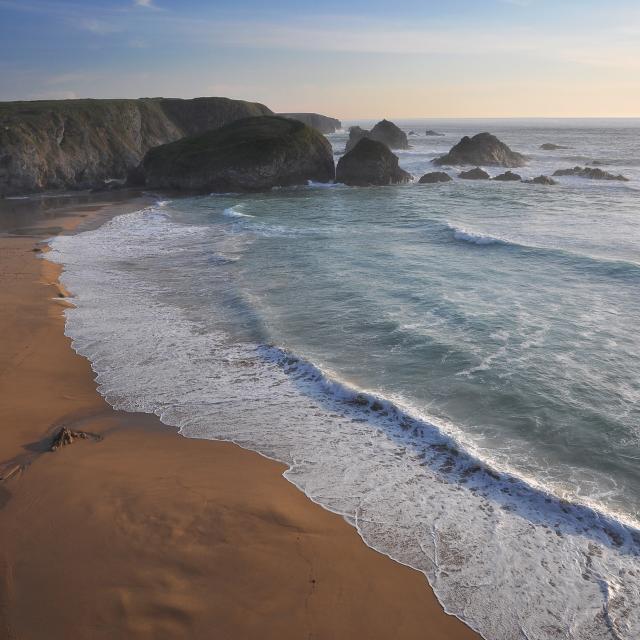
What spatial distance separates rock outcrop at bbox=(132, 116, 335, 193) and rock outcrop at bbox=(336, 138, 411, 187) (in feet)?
5.46

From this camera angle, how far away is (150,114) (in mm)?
71750

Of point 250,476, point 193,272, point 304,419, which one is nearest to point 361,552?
point 250,476

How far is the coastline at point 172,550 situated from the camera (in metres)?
5.87

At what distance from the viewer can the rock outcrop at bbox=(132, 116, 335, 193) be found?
Result: 49.4 m

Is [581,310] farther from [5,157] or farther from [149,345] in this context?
[5,157]

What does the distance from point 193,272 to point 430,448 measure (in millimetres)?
14160

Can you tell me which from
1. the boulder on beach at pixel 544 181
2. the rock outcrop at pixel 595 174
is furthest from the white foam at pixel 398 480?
the rock outcrop at pixel 595 174

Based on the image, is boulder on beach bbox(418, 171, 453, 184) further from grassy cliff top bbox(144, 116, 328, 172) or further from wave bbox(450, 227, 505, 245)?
wave bbox(450, 227, 505, 245)

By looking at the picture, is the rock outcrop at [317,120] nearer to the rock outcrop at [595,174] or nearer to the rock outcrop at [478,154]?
the rock outcrop at [478,154]

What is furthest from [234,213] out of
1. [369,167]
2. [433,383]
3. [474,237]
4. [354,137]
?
[354,137]

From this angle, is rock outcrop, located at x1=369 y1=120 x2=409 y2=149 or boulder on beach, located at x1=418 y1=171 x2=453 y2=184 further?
rock outcrop, located at x1=369 y1=120 x2=409 y2=149

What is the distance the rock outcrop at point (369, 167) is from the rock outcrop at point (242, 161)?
5.46 ft

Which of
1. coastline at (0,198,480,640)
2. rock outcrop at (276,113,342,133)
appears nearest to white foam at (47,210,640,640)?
coastline at (0,198,480,640)

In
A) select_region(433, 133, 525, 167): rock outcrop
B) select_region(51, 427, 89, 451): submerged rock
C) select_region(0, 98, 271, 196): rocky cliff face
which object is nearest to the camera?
select_region(51, 427, 89, 451): submerged rock
